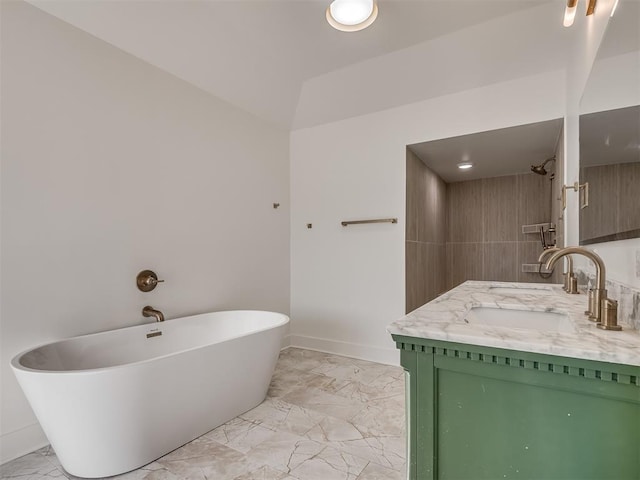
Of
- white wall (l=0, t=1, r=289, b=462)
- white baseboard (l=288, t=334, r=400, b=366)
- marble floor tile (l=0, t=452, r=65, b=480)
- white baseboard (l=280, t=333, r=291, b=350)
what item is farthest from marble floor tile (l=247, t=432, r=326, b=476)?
white baseboard (l=280, t=333, r=291, b=350)

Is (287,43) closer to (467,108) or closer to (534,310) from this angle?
(467,108)

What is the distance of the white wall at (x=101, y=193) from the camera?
1.74 m

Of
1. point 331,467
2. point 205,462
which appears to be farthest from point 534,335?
point 205,462

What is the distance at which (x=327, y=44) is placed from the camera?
257 centimetres

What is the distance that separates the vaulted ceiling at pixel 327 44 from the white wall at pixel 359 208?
185mm

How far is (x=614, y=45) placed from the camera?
1.10m

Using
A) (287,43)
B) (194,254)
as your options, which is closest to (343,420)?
(194,254)

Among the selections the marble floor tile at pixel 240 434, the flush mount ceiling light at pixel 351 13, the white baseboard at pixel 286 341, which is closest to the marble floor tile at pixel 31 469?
the marble floor tile at pixel 240 434

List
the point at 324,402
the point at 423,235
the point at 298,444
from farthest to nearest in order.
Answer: the point at 423,235, the point at 324,402, the point at 298,444

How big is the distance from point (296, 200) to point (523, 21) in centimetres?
232

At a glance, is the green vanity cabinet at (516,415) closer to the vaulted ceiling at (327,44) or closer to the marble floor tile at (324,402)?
the marble floor tile at (324,402)

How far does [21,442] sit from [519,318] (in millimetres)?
2423

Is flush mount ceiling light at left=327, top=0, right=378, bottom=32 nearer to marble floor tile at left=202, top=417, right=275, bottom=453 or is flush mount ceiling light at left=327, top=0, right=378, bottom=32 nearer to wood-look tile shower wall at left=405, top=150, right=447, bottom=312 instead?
wood-look tile shower wall at left=405, top=150, right=447, bottom=312

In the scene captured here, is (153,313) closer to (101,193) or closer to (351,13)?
(101,193)
